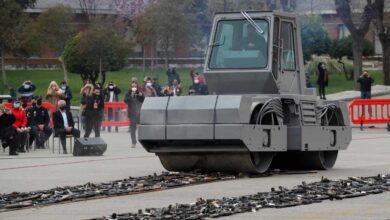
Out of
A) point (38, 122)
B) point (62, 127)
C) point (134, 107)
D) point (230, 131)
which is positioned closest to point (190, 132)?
point (230, 131)

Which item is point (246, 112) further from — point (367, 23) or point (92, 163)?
point (367, 23)

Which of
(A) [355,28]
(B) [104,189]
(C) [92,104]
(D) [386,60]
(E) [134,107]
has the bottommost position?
(B) [104,189]

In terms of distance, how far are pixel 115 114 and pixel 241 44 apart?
21.3 m

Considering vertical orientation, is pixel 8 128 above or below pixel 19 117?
below

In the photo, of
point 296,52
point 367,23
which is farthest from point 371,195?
point 367,23

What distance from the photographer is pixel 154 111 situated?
23.4 metres

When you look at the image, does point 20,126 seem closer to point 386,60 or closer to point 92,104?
point 92,104

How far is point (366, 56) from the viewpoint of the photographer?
276 feet

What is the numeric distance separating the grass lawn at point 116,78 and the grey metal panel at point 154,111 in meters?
41.2

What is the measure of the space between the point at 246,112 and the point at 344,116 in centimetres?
411

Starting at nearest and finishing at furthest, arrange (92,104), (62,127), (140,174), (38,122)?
(140,174) → (62,127) → (38,122) → (92,104)

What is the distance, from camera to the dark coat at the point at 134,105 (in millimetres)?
36603

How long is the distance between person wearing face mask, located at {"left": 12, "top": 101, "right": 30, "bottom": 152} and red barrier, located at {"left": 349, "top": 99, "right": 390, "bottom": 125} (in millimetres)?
15727

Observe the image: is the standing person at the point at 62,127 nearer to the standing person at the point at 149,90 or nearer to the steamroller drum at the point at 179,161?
the steamroller drum at the point at 179,161
